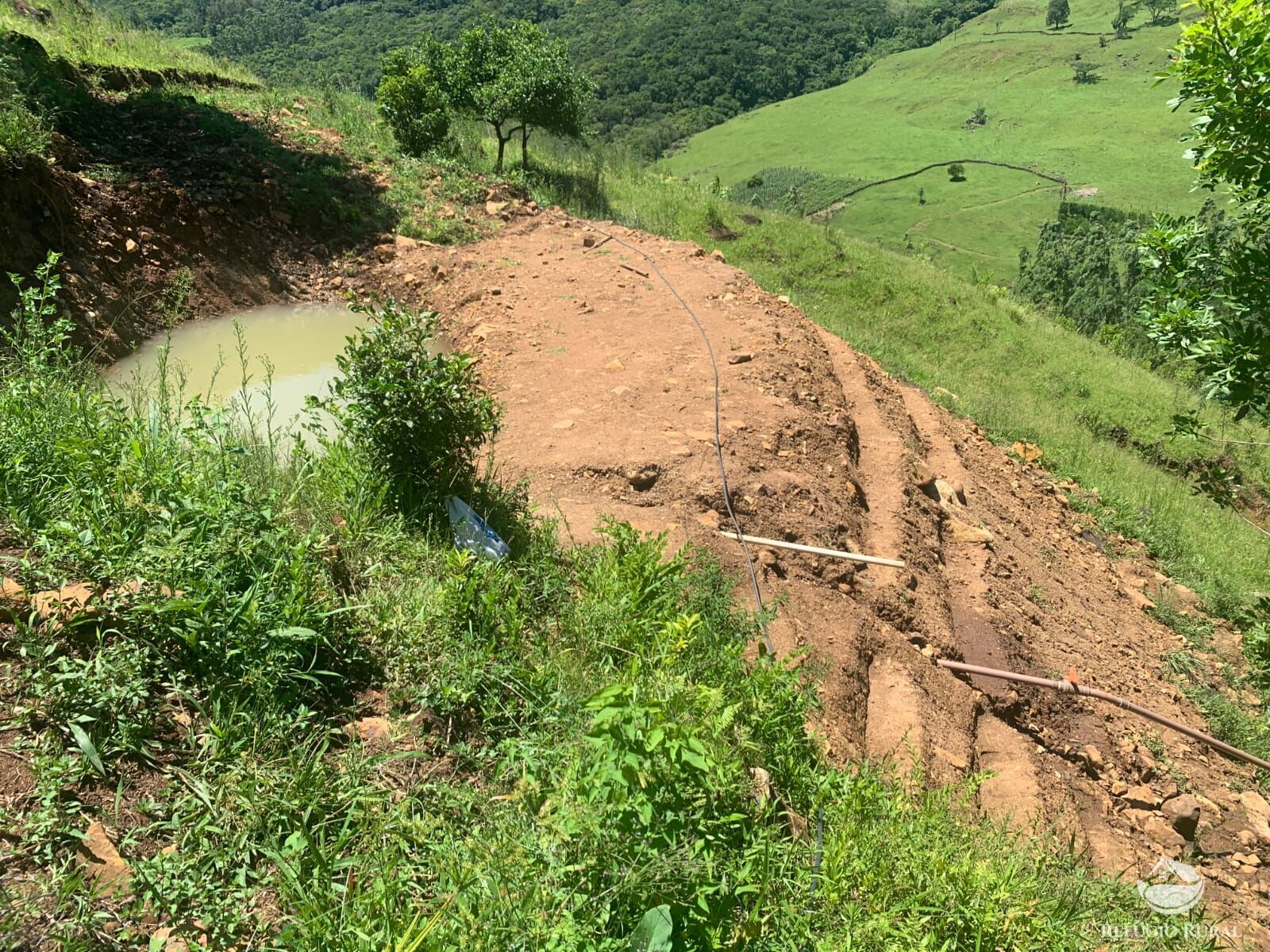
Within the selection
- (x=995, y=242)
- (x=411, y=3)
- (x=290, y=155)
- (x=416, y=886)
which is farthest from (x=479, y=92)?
(x=411, y=3)

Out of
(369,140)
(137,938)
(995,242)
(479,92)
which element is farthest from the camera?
(995,242)

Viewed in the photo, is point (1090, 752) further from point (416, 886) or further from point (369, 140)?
point (369, 140)

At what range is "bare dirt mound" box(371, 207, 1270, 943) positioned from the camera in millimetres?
3812

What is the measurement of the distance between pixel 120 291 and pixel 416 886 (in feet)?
23.8

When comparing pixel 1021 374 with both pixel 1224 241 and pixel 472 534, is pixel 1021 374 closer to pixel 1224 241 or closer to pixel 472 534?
pixel 1224 241

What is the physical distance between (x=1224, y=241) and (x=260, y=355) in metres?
6.67

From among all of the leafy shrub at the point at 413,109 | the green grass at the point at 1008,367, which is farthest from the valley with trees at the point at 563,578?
the leafy shrub at the point at 413,109

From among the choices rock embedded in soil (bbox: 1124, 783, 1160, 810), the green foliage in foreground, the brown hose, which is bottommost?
rock embedded in soil (bbox: 1124, 783, 1160, 810)

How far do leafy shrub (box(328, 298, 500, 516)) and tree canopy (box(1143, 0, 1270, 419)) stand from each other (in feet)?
11.8

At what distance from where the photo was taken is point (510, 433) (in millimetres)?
5262

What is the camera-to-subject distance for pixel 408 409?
340 centimetres

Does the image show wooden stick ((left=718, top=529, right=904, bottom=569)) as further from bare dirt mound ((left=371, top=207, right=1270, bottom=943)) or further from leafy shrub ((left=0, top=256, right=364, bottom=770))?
leafy shrub ((left=0, top=256, right=364, bottom=770))

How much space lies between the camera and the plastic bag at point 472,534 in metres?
3.30

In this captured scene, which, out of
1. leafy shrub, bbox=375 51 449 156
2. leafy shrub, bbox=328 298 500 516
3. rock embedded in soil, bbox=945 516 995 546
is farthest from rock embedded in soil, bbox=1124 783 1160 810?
leafy shrub, bbox=375 51 449 156
